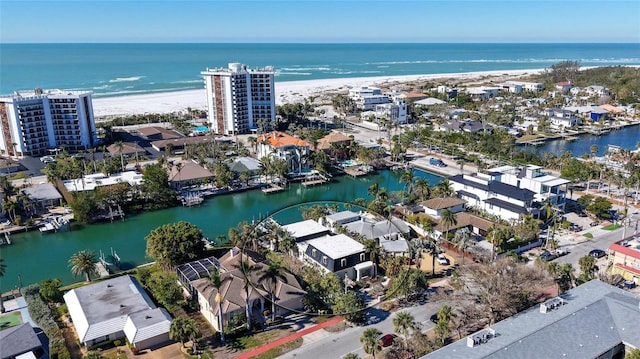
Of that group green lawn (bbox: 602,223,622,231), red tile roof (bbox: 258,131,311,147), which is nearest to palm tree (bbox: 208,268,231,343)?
green lawn (bbox: 602,223,622,231)

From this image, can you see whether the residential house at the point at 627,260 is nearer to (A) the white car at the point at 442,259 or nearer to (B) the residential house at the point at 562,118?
(A) the white car at the point at 442,259

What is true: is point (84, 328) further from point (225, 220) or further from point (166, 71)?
point (166, 71)

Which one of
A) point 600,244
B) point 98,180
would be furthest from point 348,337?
point 98,180

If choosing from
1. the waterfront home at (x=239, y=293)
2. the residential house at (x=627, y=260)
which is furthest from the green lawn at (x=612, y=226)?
the waterfront home at (x=239, y=293)

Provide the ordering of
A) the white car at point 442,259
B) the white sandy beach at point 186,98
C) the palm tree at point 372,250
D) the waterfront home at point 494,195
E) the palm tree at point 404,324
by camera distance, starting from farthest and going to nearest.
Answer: the white sandy beach at point 186,98, the waterfront home at point 494,195, the white car at point 442,259, the palm tree at point 372,250, the palm tree at point 404,324

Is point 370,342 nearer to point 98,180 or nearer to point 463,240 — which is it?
point 463,240

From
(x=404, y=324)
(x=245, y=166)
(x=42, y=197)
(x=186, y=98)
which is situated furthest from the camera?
(x=186, y=98)

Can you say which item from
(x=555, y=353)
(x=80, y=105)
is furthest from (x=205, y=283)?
(x=80, y=105)

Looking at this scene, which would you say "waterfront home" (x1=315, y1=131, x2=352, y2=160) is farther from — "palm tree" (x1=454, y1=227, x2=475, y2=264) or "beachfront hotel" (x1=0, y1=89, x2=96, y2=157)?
"beachfront hotel" (x1=0, y1=89, x2=96, y2=157)
